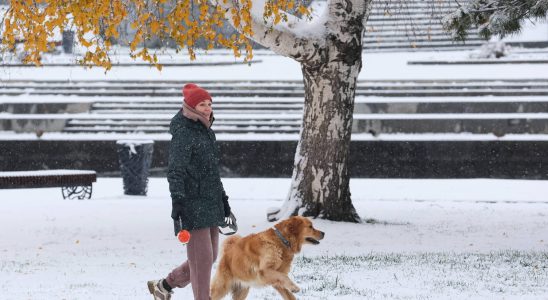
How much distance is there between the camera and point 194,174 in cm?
629

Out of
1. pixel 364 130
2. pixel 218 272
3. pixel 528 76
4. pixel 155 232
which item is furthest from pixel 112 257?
pixel 528 76

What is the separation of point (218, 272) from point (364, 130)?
16.3 metres

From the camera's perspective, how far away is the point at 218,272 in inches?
262

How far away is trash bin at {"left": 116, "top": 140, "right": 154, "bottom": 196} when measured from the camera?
17.5 meters

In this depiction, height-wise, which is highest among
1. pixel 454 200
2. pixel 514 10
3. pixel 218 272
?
pixel 514 10

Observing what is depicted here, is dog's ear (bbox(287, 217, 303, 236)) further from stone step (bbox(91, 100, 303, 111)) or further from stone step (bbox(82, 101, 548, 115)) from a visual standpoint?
stone step (bbox(91, 100, 303, 111))

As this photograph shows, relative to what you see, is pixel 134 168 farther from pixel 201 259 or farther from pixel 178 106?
pixel 201 259

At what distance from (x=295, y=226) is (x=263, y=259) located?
1.10 ft

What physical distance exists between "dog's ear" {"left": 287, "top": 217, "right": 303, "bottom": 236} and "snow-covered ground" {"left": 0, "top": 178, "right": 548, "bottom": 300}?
1.04 metres

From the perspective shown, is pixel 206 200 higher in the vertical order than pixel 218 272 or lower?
higher

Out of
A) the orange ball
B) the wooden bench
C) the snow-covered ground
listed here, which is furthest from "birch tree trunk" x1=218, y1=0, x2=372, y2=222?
the orange ball

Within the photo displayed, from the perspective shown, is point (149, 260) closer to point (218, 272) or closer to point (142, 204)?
point (218, 272)

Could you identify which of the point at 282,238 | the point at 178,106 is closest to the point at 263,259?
the point at 282,238

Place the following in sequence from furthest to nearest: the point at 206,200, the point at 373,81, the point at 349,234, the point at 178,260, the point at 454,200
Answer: the point at 373,81, the point at 454,200, the point at 349,234, the point at 178,260, the point at 206,200
